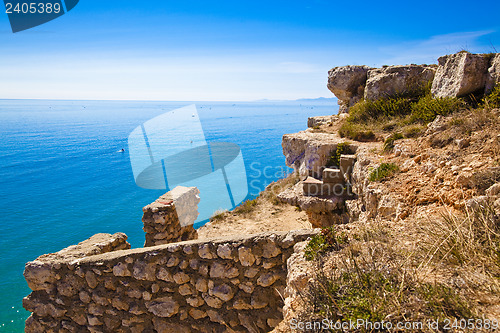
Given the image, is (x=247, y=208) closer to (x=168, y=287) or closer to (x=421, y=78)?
(x=168, y=287)

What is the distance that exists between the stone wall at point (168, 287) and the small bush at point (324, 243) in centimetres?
22

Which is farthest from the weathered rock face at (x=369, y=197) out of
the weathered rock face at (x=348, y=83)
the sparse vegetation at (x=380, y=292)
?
the weathered rock face at (x=348, y=83)

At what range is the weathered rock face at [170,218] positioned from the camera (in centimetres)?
733

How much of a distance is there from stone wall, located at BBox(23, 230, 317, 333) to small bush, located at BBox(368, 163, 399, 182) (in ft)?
9.49

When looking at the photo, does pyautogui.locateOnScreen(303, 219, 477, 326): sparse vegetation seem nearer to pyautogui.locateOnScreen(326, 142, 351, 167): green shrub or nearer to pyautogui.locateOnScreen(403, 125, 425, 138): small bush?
pyautogui.locateOnScreen(403, 125, 425, 138): small bush

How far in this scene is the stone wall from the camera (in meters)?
3.99

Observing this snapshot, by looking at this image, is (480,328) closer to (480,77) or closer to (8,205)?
(480,77)

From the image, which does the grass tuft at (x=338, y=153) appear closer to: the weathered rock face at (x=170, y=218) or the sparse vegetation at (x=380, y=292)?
the weathered rock face at (x=170, y=218)

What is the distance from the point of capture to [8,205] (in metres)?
26.5

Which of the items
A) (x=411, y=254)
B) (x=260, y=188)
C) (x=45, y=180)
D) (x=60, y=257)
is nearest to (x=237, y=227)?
(x=60, y=257)

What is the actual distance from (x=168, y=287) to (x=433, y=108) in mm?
8037

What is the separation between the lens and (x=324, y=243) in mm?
3551

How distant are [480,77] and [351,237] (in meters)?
6.86

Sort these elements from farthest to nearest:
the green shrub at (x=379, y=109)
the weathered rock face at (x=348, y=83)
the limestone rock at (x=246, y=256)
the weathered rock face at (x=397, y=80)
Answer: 1. the weathered rock face at (x=348, y=83)
2. the weathered rock face at (x=397, y=80)
3. the green shrub at (x=379, y=109)
4. the limestone rock at (x=246, y=256)
